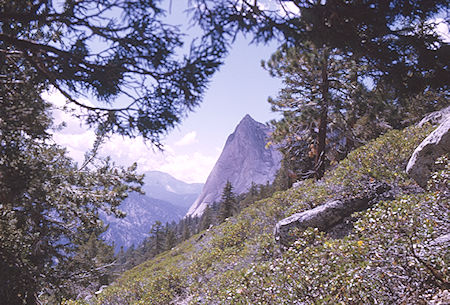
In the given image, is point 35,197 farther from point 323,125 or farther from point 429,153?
point 323,125

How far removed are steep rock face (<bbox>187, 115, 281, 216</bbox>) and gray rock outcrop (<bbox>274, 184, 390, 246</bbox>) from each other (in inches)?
6181

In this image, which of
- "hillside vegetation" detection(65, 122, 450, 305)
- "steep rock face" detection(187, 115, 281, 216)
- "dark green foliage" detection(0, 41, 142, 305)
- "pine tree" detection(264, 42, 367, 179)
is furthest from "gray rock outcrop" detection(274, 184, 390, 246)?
"steep rock face" detection(187, 115, 281, 216)

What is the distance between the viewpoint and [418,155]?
577 centimetres

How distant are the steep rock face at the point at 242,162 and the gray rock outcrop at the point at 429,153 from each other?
15836 centimetres

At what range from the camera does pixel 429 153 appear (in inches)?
219

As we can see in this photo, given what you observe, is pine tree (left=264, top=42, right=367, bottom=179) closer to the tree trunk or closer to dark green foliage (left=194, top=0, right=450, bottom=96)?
the tree trunk

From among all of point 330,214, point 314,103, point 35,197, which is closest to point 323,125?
point 314,103

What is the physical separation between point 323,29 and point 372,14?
2.48 ft

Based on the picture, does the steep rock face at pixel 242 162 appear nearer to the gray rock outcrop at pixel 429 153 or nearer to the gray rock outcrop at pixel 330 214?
the gray rock outcrop at pixel 330 214

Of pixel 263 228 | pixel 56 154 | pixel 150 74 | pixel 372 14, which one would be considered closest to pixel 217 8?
pixel 150 74

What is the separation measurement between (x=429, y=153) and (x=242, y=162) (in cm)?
17093

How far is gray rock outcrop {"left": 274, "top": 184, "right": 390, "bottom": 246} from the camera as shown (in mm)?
6434

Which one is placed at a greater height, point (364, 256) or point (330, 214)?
point (330, 214)

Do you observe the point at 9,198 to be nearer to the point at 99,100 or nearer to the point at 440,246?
the point at 99,100
